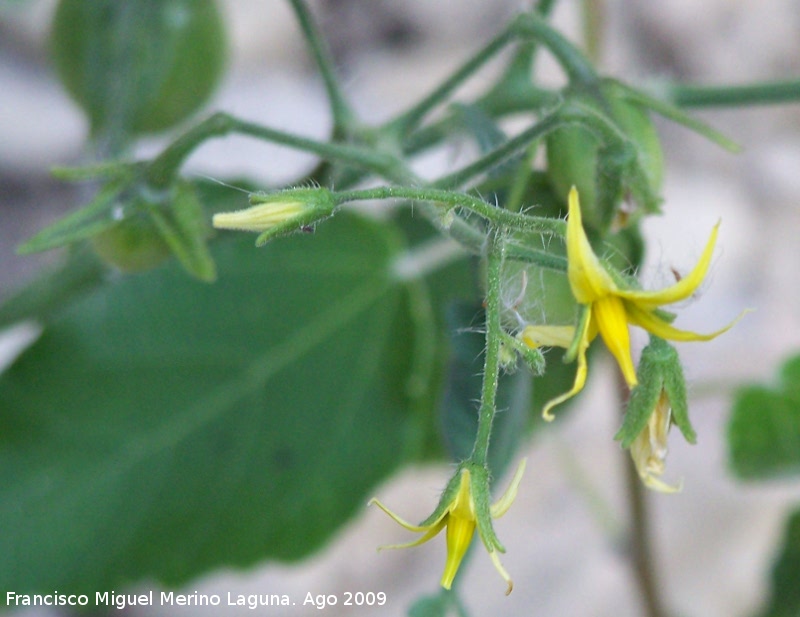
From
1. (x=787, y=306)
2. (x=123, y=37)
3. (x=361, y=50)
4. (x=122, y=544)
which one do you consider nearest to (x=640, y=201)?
(x=123, y=37)

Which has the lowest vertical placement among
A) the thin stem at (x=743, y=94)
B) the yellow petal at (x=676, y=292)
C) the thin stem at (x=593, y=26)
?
the yellow petal at (x=676, y=292)

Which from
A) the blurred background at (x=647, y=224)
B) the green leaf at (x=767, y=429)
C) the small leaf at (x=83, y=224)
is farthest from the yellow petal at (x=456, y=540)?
the blurred background at (x=647, y=224)

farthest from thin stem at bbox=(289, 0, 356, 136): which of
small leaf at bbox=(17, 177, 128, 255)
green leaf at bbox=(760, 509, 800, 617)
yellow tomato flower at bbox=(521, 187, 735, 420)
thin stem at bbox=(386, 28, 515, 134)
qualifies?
green leaf at bbox=(760, 509, 800, 617)

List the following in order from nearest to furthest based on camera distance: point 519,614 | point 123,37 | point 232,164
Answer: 1. point 123,37
2. point 519,614
3. point 232,164

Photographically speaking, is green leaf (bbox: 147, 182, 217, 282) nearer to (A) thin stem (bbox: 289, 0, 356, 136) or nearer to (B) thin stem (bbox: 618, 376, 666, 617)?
(A) thin stem (bbox: 289, 0, 356, 136)

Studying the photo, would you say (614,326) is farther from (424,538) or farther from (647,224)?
(647,224)

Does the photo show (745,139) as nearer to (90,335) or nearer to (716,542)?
(716,542)

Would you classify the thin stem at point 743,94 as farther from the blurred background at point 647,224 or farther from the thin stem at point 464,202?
the blurred background at point 647,224
